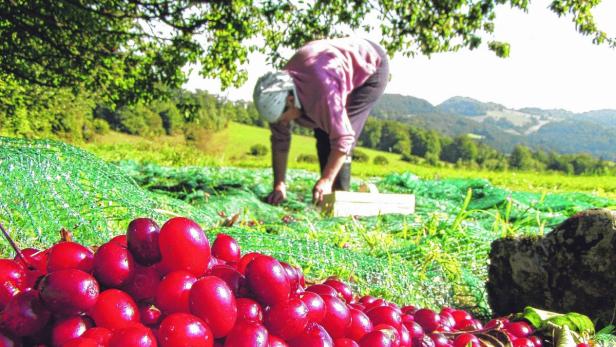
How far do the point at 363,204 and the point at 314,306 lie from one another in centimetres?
340

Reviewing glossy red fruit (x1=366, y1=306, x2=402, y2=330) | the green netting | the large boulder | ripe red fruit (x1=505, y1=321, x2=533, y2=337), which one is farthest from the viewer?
the large boulder

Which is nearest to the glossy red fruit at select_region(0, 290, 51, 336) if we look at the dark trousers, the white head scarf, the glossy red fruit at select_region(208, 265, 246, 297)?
the glossy red fruit at select_region(208, 265, 246, 297)

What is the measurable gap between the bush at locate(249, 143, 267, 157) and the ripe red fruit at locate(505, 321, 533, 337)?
121 ft

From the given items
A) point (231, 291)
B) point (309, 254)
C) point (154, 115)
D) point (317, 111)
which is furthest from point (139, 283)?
point (154, 115)

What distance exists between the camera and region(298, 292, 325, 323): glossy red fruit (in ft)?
2.34

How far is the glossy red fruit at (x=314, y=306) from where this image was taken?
712mm

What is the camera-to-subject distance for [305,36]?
802cm

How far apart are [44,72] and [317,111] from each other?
3.83 metres

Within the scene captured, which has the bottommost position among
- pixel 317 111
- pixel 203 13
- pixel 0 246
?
pixel 0 246

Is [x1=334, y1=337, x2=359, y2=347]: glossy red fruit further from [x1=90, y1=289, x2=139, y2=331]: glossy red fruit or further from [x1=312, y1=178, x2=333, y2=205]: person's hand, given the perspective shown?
[x1=312, y1=178, x2=333, y2=205]: person's hand

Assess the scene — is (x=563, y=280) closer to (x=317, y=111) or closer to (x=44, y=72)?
(x=317, y=111)

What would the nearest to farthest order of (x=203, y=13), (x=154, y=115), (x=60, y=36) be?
(x=60, y=36)
(x=203, y=13)
(x=154, y=115)

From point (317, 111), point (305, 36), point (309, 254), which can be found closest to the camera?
point (309, 254)

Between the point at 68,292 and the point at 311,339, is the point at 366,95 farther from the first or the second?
the point at 68,292
